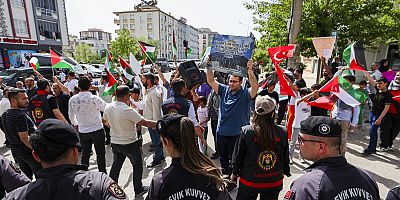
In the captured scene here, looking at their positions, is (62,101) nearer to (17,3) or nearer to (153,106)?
(153,106)

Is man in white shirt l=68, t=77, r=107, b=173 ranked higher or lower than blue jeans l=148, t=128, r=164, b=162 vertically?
higher

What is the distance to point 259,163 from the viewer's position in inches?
110

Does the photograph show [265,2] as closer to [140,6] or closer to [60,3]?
[60,3]

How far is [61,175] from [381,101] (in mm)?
6100

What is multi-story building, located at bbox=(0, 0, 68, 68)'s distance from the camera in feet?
87.8

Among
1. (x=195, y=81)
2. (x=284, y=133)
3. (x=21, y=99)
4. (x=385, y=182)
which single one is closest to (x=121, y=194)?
(x=284, y=133)

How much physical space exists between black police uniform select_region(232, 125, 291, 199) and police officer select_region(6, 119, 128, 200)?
5.21 feet

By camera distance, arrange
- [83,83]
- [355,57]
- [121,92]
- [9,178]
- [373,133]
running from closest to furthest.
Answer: [9,178] → [121,92] → [83,83] → [355,57] → [373,133]

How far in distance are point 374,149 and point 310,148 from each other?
5.02 metres

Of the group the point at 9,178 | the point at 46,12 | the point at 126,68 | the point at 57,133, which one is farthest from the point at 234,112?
the point at 46,12

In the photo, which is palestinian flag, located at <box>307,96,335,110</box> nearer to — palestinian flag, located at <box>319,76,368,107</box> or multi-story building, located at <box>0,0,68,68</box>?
palestinian flag, located at <box>319,76,368,107</box>

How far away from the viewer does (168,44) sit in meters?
92.8

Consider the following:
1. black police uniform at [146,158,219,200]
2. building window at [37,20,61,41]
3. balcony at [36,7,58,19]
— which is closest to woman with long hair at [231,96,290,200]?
black police uniform at [146,158,219,200]

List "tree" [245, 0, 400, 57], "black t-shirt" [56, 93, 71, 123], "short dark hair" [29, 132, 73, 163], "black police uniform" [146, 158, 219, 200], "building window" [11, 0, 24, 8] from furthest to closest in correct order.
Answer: "building window" [11, 0, 24, 8]
"tree" [245, 0, 400, 57]
"black t-shirt" [56, 93, 71, 123]
"black police uniform" [146, 158, 219, 200]
"short dark hair" [29, 132, 73, 163]
